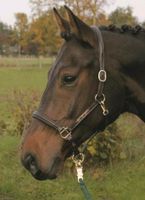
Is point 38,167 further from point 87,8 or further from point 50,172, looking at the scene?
point 87,8

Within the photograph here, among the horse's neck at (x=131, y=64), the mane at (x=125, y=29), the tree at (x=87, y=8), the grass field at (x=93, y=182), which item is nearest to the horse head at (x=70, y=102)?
the horse's neck at (x=131, y=64)

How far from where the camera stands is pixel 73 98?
2.91 meters

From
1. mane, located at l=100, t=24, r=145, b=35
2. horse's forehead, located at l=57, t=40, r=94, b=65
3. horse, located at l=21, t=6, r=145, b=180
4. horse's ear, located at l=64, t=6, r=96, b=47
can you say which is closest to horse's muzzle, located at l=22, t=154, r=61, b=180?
horse, located at l=21, t=6, r=145, b=180

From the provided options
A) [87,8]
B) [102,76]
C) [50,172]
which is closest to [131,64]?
[102,76]

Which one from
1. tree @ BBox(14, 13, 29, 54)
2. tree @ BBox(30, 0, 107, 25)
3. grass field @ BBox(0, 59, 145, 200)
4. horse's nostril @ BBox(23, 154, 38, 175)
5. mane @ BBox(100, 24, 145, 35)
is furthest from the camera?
tree @ BBox(14, 13, 29, 54)

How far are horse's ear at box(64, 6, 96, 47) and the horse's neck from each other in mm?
153

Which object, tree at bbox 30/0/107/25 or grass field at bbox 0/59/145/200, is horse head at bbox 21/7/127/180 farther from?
tree at bbox 30/0/107/25

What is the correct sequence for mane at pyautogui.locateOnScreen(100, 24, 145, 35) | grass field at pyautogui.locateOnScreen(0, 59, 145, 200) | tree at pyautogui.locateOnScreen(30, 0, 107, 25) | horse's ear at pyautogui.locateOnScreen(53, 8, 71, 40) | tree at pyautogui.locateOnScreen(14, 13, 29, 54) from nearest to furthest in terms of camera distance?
horse's ear at pyautogui.locateOnScreen(53, 8, 71, 40), mane at pyautogui.locateOnScreen(100, 24, 145, 35), grass field at pyautogui.locateOnScreen(0, 59, 145, 200), tree at pyautogui.locateOnScreen(30, 0, 107, 25), tree at pyautogui.locateOnScreen(14, 13, 29, 54)

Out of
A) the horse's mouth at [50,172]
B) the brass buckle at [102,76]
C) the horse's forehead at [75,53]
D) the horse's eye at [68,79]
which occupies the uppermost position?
the horse's forehead at [75,53]

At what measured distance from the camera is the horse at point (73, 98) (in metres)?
2.88

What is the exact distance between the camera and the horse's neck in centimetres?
304

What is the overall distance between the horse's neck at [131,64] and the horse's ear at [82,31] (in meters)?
0.15

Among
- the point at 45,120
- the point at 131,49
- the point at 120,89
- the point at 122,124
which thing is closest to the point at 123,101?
the point at 120,89

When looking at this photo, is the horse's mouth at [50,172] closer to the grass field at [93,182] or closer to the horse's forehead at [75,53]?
the horse's forehead at [75,53]
